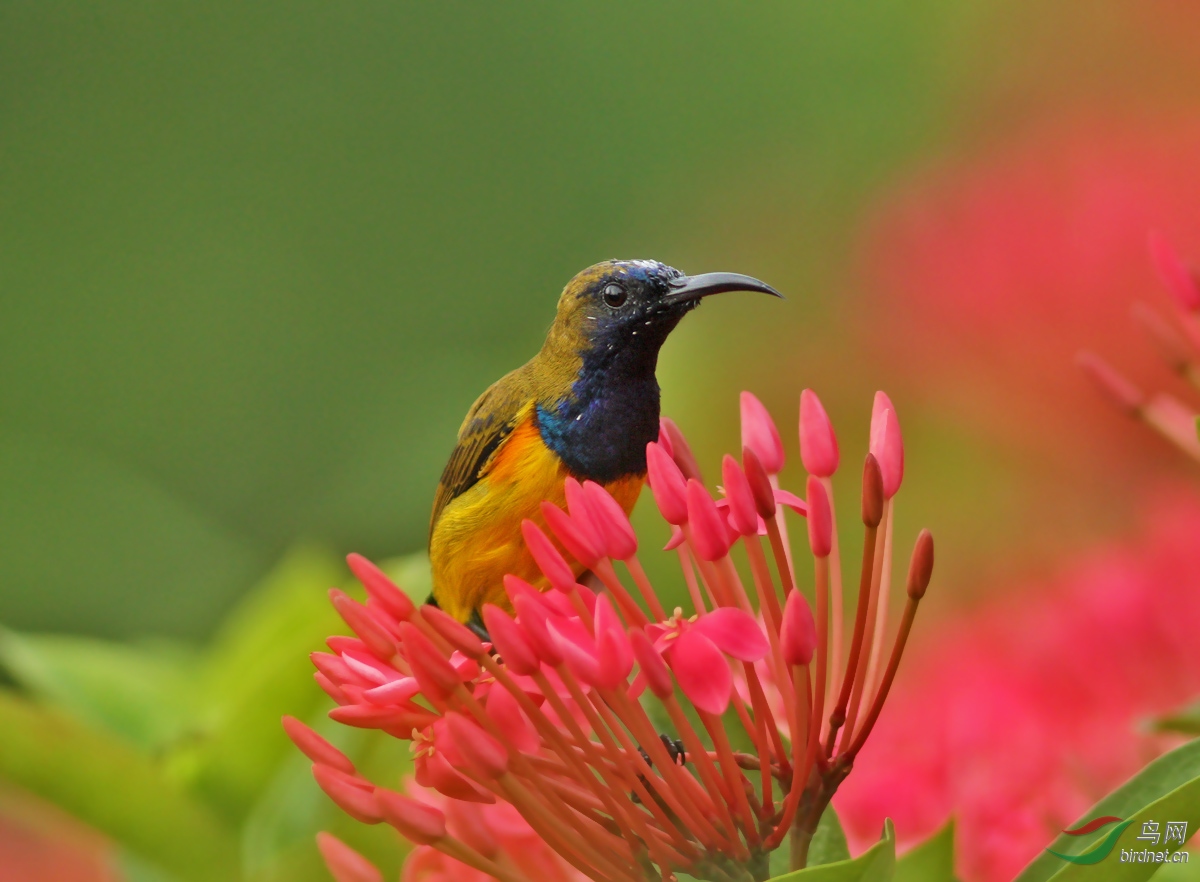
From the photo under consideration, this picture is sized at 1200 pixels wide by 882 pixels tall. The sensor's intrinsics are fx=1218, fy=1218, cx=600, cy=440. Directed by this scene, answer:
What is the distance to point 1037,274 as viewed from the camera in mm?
1408

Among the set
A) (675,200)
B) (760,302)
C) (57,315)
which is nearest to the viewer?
(760,302)

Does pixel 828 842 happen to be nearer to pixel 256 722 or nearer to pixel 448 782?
pixel 448 782

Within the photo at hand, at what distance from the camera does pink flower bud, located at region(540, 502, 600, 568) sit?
0.49m

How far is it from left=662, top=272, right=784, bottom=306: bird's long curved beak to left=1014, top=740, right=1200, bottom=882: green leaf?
0.27m

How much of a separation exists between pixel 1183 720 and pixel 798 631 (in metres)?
0.22

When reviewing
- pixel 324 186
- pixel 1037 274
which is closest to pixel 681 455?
pixel 1037 274

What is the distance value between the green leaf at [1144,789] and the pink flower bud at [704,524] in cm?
17

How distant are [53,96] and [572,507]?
11.4 ft

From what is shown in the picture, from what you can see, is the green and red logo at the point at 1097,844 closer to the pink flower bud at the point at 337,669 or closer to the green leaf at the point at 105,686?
the pink flower bud at the point at 337,669

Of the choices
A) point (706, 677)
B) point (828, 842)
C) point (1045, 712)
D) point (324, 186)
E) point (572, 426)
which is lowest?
point (1045, 712)

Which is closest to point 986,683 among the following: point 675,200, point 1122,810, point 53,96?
point 1122,810

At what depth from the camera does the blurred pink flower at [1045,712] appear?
746 millimetres

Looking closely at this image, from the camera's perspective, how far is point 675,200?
265 cm

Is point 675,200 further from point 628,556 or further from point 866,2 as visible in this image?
point 628,556
